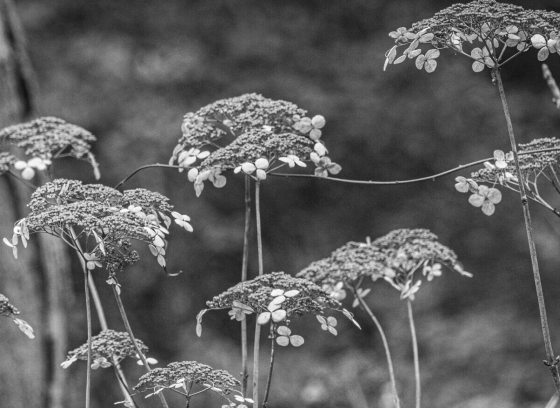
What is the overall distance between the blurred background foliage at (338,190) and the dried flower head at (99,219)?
101 inches

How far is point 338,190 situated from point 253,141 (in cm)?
279

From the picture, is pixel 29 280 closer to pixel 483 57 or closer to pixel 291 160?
pixel 291 160

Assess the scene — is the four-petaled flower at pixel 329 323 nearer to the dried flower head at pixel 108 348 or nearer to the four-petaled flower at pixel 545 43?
the dried flower head at pixel 108 348

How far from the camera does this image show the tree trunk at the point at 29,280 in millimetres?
2035

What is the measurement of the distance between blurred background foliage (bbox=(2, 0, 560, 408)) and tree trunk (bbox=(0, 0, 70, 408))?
178cm

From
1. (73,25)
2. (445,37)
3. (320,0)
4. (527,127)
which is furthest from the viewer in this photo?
(73,25)

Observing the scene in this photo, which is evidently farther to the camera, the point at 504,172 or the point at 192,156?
the point at 192,156

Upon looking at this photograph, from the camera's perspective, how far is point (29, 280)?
212 centimetres

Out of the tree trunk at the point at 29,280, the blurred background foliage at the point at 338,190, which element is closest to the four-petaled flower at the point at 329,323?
the tree trunk at the point at 29,280

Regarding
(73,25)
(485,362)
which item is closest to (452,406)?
(485,362)

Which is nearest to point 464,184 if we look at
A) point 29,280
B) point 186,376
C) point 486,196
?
point 486,196

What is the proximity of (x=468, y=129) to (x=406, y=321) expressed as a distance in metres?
1.06

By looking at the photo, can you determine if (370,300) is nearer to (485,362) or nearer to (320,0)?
(485,362)

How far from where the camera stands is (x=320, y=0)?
13.9ft
